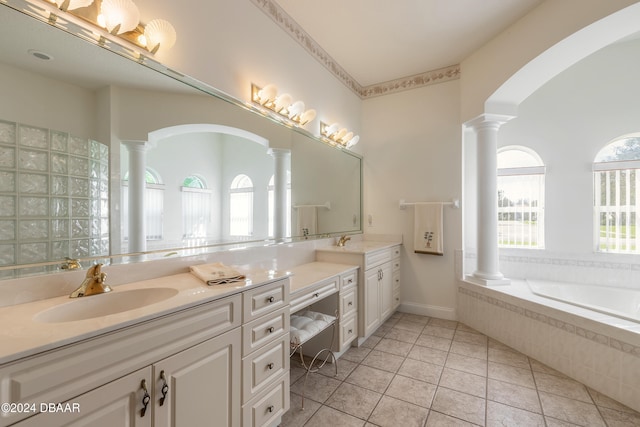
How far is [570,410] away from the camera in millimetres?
1649

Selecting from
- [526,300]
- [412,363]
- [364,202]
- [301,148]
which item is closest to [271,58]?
[301,148]

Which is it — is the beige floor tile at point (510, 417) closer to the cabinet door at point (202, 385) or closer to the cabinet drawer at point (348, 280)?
the cabinet drawer at point (348, 280)

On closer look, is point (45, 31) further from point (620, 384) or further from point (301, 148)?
point (620, 384)

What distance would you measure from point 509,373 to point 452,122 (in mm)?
2473

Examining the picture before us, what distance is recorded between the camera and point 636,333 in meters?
1.65

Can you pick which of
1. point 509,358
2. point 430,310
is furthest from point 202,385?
point 430,310

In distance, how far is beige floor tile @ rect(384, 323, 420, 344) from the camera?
8.52ft

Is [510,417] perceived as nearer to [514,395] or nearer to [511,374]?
[514,395]

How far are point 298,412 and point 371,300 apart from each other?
116 centimetres

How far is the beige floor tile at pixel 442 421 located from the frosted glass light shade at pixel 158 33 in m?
2.48

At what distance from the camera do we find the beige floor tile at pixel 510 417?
5.03 ft

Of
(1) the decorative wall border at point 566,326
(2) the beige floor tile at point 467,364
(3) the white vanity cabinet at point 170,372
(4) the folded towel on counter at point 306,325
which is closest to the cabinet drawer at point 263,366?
(3) the white vanity cabinet at point 170,372

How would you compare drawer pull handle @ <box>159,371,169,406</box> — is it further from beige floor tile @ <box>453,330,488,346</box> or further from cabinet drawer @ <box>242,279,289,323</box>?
beige floor tile @ <box>453,330,488,346</box>

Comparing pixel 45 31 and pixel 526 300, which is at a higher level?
pixel 45 31
